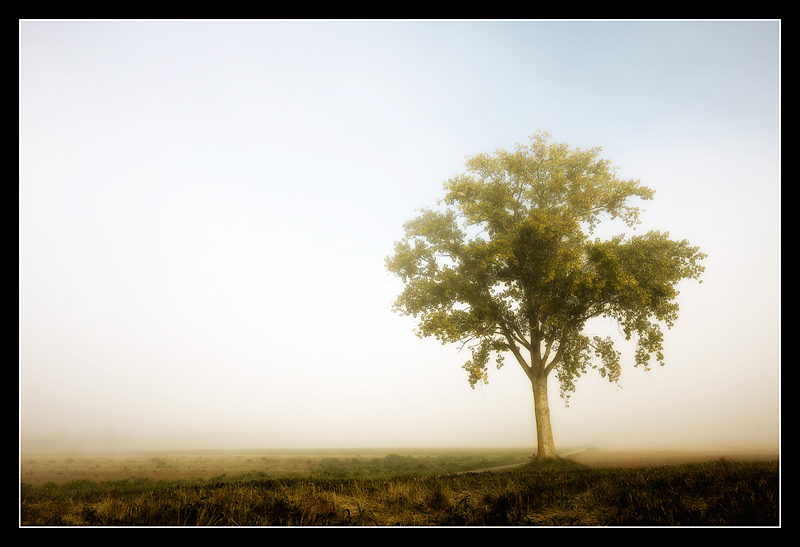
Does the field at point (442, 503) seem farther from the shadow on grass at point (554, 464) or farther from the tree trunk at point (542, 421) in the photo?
the tree trunk at point (542, 421)

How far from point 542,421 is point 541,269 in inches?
302

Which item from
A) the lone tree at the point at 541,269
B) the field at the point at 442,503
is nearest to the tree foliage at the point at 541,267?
the lone tree at the point at 541,269

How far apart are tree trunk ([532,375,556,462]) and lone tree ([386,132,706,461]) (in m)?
0.05

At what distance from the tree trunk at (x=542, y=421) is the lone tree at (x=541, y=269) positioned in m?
0.05

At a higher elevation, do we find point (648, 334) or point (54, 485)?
point (648, 334)

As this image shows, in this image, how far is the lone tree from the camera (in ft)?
63.5

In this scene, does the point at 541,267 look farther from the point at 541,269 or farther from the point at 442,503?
the point at 442,503

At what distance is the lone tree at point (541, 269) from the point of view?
762 inches

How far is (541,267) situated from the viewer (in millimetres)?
20359

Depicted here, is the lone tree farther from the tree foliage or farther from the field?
the field

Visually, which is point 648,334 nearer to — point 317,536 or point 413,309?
point 413,309
